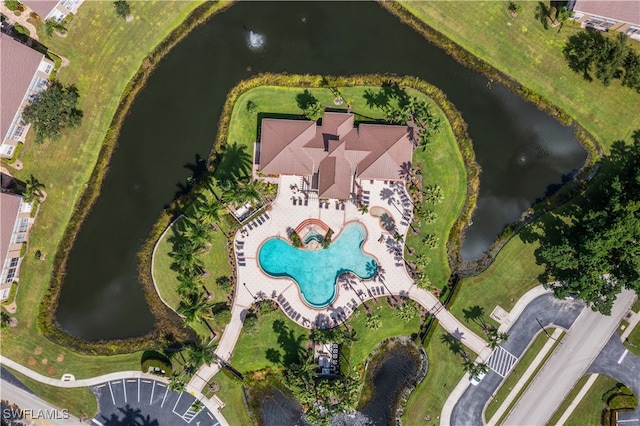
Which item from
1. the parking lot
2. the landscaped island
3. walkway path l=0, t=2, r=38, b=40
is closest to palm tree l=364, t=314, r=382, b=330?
the landscaped island

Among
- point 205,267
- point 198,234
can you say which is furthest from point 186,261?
point 205,267

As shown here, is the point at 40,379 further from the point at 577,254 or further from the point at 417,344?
the point at 577,254

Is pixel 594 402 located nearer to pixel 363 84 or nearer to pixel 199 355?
pixel 199 355

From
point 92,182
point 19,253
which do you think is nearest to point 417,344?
point 92,182

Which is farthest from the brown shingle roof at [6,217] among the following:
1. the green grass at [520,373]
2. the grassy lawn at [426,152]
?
the green grass at [520,373]

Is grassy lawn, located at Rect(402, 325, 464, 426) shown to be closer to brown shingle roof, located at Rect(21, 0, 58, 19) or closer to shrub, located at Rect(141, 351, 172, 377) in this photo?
shrub, located at Rect(141, 351, 172, 377)

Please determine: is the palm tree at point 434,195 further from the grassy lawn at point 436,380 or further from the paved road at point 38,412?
the paved road at point 38,412
